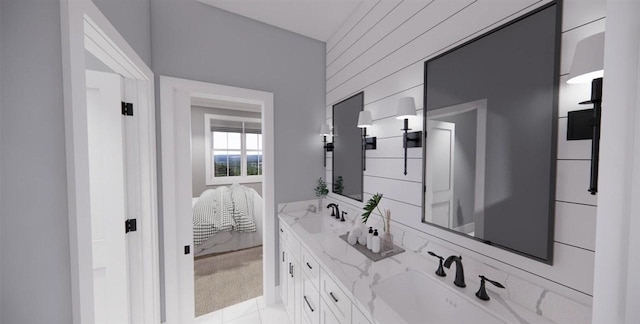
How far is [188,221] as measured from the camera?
1923mm

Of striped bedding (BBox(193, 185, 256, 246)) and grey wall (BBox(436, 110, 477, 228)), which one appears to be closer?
grey wall (BBox(436, 110, 477, 228))

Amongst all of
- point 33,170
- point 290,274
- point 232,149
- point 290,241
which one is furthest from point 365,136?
point 232,149

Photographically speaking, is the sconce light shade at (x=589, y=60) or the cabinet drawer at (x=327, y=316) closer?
the sconce light shade at (x=589, y=60)

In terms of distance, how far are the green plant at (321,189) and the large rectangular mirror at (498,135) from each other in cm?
127

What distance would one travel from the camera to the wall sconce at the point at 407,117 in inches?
52.8

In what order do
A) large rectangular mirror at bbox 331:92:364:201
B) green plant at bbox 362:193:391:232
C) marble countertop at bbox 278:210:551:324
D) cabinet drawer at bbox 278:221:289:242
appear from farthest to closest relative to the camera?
1. cabinet drawer at bbox 278:221:289:242
2. large rectangular mirror at bbox 331:92:364:201
3. green plant at bbox 362:193:391:232
4. marble countertop at bbox 278:210:551:324

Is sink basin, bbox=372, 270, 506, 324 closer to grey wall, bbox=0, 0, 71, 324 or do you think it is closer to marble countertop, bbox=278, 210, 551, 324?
marble countertop, bbox=278, 210, 551, 324

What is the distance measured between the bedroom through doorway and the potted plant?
121cm

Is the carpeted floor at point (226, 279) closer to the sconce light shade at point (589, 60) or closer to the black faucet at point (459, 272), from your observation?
the black faucet at point (459, 272)

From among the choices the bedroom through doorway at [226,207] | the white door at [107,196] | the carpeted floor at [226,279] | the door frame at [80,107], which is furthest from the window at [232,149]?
the door frame at [80,107]

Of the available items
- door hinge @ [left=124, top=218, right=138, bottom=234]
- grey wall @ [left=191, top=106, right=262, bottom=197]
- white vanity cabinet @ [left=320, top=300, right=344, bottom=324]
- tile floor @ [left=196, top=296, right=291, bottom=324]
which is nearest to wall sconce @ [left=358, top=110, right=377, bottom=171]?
white vanity cabinet @ [left=320, top=300, right=344, bottom=324]

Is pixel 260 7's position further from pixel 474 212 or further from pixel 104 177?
pixel 474 212

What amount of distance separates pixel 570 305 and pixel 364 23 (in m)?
2.10

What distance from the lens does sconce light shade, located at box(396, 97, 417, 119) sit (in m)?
1.34
